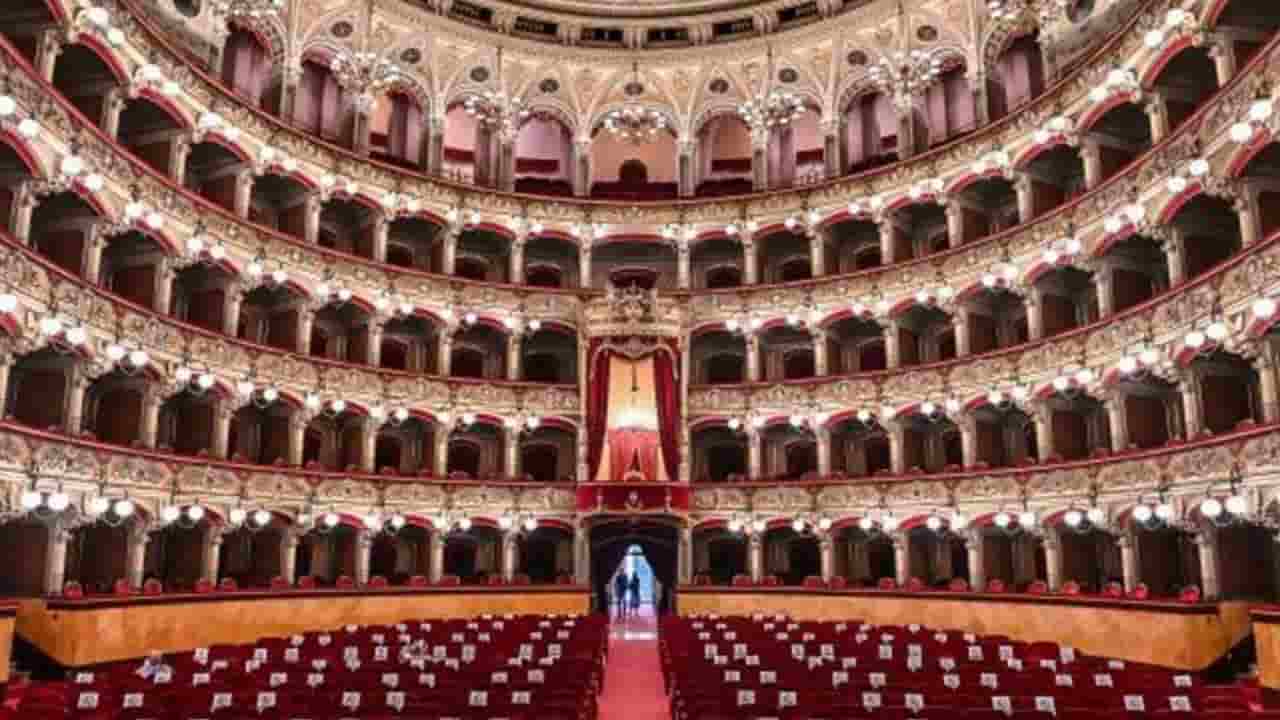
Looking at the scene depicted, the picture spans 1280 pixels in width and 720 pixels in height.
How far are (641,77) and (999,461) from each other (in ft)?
75.6

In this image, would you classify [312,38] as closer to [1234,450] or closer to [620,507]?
[620,507]

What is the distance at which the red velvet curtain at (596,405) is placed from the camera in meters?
40.7

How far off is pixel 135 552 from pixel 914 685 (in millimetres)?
22482

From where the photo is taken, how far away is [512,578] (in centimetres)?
3944

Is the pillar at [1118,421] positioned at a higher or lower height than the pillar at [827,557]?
higher

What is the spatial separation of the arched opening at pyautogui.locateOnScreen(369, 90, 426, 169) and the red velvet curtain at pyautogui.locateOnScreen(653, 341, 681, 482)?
13991mm

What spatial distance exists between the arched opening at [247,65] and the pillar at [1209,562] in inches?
1323

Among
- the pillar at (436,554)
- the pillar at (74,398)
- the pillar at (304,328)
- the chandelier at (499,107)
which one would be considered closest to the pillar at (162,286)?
the pillar at (74,398)

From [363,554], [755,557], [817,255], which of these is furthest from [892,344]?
[363,554]

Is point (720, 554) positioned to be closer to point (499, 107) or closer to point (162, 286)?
point (499, 107)

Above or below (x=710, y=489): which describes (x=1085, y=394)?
above

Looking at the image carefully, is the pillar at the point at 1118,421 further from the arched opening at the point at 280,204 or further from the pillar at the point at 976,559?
the arched opening at the point at 280,204

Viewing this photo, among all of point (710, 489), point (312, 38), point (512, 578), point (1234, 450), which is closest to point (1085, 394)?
point (1234, 450)

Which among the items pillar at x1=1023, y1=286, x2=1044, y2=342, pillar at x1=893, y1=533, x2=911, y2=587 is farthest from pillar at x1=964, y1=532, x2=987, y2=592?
pillar at x1=1023, y1=286, x2=1044, y2=342
